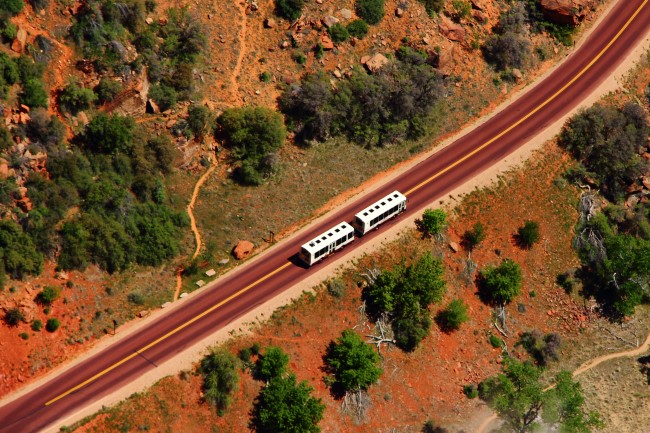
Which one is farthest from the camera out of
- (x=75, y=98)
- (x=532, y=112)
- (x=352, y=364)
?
(x=532, y=112)

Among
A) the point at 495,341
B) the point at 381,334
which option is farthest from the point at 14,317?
the point at 495,341

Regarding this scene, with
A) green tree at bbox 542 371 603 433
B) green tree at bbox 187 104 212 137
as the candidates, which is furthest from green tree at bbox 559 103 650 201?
green tree at bbox 187 104 212 137

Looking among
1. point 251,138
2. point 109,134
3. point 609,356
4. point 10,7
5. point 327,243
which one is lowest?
point 609,356

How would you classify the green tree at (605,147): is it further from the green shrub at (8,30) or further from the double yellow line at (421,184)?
the green shrub at (8,30)

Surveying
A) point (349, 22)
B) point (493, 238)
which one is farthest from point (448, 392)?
point (349, 22)

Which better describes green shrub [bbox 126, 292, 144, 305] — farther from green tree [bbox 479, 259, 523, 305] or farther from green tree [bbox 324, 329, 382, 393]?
green tree [bbox 479, 259, 523, 305]

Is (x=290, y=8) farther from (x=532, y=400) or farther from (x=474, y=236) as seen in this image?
(x=532, y=400)

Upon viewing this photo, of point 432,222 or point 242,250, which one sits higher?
point 242,250

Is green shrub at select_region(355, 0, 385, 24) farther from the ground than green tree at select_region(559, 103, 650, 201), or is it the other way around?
green shrub at select_region(355, 0, 385, 24)
